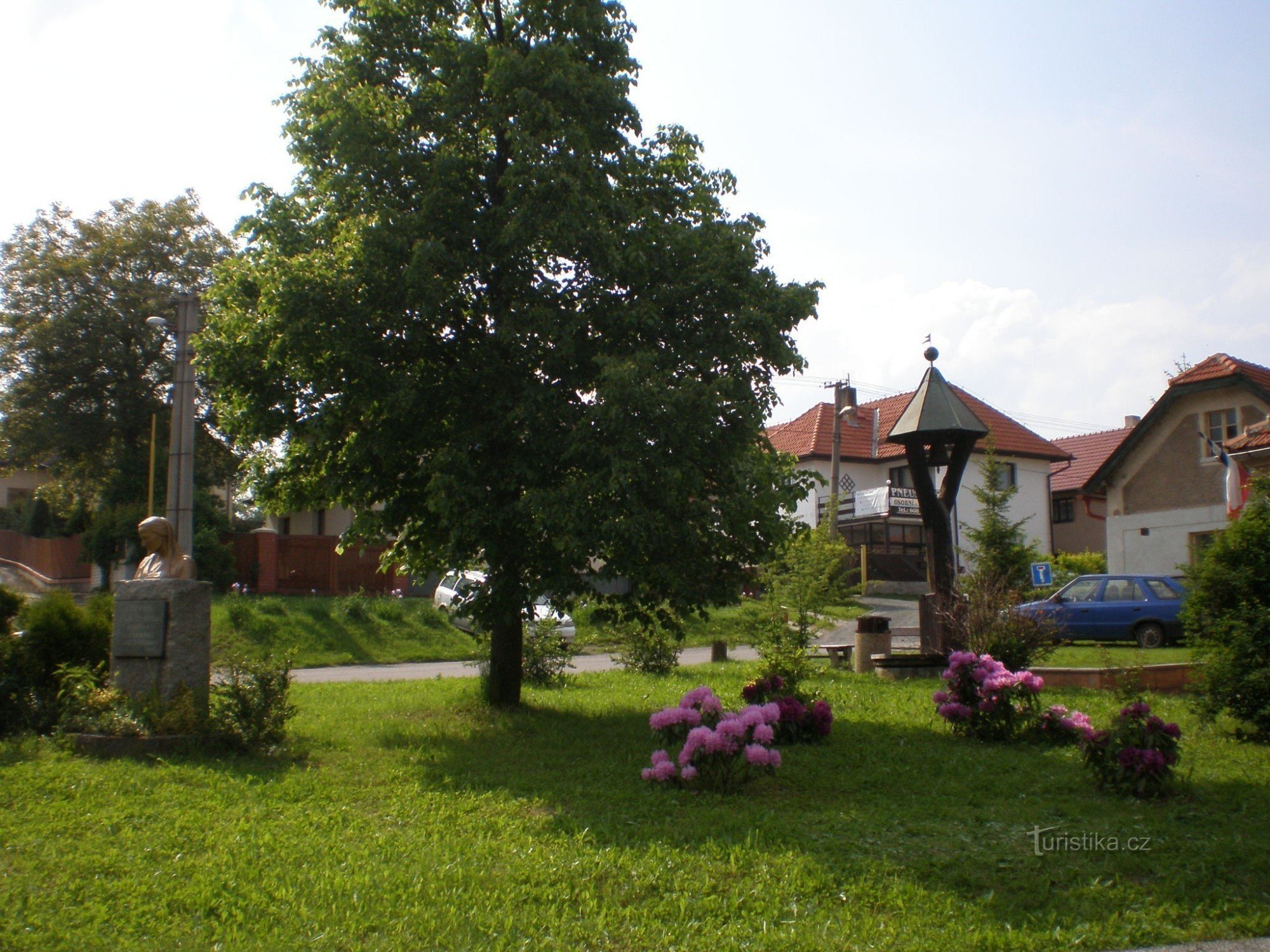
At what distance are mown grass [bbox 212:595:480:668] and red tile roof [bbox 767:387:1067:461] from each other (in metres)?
21.2

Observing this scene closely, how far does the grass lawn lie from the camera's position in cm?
498

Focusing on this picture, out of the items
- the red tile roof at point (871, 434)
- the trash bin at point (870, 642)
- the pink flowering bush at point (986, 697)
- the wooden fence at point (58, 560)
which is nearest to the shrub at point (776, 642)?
the trash bin at point (870, 642)

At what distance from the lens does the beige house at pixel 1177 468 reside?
891 inches

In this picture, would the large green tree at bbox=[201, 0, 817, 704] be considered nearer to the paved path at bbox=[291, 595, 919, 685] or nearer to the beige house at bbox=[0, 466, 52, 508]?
the paved path at bbox=[291, 595, 919, 685]

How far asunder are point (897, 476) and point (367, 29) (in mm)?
36469

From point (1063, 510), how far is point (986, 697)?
134ft

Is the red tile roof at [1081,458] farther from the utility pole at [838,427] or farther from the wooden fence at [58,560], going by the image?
the wooden fence at [58,560]

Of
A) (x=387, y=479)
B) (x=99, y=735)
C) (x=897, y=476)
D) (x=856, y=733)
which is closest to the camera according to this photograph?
(x=99, y=735)

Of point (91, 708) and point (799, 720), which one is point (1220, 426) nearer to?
point (799, 720)

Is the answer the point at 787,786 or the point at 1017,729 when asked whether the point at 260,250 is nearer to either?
the point at 787,786

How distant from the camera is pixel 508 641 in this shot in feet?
40.5

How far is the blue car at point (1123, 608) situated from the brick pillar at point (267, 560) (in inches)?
890

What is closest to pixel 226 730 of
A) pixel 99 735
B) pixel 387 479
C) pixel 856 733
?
pixel 99 735

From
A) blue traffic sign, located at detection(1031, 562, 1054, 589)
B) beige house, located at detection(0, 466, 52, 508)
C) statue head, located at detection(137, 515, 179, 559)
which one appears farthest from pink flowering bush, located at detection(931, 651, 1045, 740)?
beige house, located at detection(0, 466, 52, 508)
